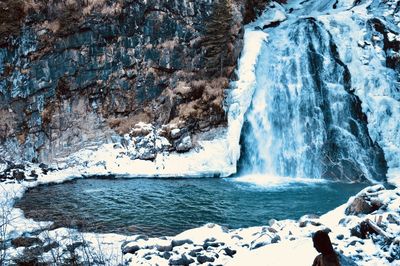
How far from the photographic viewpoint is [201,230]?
1043 centimetres

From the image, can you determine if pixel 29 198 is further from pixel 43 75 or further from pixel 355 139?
pixel 355 139

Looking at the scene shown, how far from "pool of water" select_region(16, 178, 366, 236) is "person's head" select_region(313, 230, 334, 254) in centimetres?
796

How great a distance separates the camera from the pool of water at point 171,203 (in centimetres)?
1278

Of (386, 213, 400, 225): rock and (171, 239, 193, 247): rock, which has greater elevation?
(386, 213, 400, 225): rock

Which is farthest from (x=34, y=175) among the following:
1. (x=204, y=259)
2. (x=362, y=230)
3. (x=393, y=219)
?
(x=393, y=219)

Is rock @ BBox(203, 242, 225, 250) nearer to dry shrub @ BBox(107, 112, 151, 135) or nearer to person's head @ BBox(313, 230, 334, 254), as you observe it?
person's head @ BBox(313, 230, 334, 254)

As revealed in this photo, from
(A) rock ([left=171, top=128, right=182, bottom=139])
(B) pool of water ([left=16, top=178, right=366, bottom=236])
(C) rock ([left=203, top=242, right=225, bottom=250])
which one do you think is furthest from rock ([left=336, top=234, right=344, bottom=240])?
(A) rock ([left=171, top=128, right=182, bottom=139])

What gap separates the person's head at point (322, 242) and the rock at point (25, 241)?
713cm

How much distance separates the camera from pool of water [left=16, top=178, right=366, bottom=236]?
41.9 feet

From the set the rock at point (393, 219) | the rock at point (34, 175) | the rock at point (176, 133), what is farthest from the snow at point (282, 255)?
the rock at point (176, 133)

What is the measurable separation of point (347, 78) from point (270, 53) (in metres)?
3.92

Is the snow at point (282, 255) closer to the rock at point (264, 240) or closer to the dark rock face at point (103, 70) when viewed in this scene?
the rock at point (264, 240)

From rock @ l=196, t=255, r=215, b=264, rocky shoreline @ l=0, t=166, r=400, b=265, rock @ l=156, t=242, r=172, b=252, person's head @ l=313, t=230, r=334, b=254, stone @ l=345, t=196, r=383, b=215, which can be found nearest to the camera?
person's head @ l=313, t=230, r=334, b=254

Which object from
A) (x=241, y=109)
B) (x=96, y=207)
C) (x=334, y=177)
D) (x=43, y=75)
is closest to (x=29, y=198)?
(x=96, y=207)
